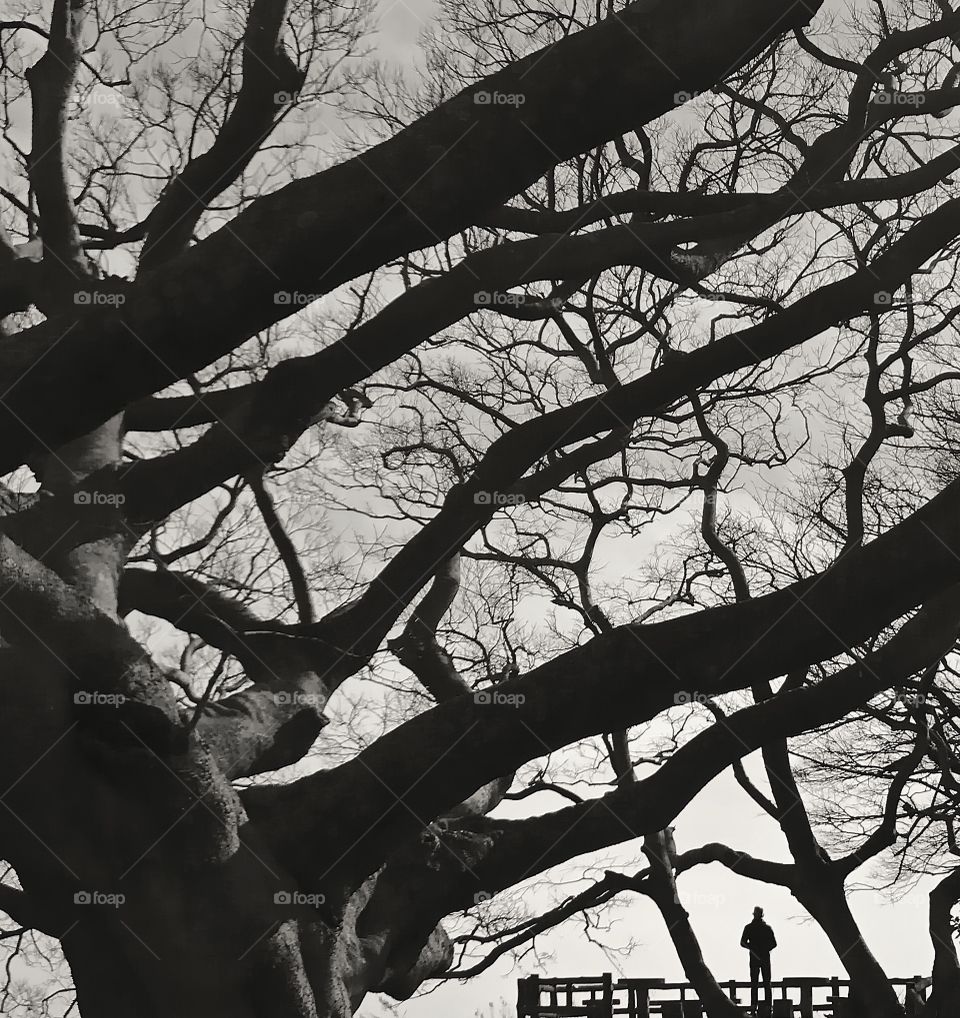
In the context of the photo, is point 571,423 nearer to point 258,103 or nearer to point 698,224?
point 698,224

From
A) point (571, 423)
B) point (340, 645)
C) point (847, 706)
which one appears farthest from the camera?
point (340, 645)

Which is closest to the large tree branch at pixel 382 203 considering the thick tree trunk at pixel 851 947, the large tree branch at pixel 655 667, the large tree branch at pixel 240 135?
the large tree branch at pixel 655 667

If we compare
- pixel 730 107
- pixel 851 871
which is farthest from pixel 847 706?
pixel 730 107

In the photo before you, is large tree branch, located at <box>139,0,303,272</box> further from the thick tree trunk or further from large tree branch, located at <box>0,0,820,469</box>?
the thick tree trunk

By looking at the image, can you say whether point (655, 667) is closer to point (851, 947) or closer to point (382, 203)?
point (382, 203)

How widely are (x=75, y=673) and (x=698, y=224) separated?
13.2ft

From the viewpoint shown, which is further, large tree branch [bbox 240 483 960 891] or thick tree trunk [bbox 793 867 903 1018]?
thick tree trunk [bbox 793 867 903 1018]

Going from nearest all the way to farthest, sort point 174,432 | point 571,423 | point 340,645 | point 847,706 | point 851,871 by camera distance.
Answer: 1. point 847,706
2. point 571,423
3. point 340,645
4. point 174,432
5. point 851,871

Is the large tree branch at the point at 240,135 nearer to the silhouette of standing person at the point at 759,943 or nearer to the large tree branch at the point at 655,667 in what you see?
the large tree branch at the point at 655,667

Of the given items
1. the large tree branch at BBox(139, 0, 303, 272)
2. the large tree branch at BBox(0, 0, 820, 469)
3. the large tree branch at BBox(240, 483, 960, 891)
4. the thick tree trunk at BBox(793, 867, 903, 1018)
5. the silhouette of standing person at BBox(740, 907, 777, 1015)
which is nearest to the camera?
the large tree branch at BBox(0, 0, 820, 469)

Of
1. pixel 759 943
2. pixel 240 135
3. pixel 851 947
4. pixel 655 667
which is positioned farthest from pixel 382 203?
pixel 759 943

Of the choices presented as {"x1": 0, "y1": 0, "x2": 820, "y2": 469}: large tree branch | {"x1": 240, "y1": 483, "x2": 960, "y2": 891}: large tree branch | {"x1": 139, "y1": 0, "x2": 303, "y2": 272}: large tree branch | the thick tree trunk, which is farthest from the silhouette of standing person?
{"x1": 0, "y1": 0, "x2": 820, "y2": 469}: large tree branch

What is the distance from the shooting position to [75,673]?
4.52 metres

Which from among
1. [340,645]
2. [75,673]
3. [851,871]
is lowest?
[75,673]
